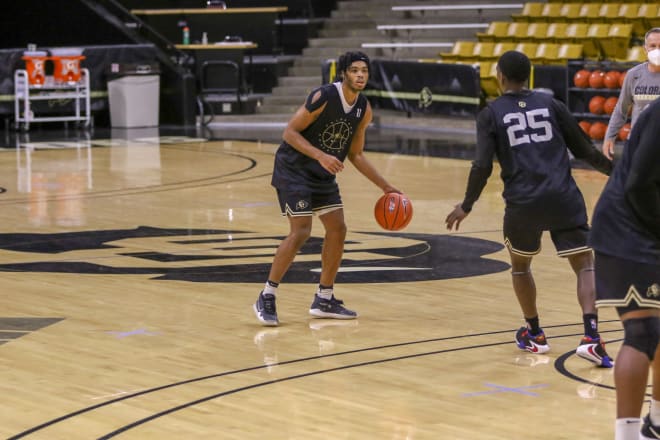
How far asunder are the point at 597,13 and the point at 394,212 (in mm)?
15841

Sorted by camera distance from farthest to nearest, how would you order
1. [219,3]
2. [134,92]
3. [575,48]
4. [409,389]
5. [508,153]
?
[219,3]
[134,92]
[575,48]
[508,153]
[409,389]

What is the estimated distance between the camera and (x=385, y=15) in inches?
1038

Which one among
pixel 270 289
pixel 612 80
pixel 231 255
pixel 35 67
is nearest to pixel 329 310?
pixel 270 289

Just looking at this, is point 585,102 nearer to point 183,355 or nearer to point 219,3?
point 219,3

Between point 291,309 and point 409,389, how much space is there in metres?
2.10

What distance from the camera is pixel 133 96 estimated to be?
23.2 m

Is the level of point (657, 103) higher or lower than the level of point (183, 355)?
higher

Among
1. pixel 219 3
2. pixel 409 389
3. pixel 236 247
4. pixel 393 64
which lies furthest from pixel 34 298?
pixel 219 3

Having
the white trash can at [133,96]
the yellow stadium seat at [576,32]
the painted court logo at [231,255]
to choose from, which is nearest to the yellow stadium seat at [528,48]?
the yellow stadium seat at [576,32]

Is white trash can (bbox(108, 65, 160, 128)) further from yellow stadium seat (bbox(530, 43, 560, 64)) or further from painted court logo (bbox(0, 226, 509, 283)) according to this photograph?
painted court logo (bbox(0, 226, 509, 283))

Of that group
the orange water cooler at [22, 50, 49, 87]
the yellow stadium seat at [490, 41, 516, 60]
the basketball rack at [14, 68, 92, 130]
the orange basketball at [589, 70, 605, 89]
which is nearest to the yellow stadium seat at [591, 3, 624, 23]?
the yellow stadium seat at [490, 41, 516, 60]

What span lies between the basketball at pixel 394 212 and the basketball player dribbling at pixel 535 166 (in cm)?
113

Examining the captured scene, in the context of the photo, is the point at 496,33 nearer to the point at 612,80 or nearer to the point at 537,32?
the point at 537,32

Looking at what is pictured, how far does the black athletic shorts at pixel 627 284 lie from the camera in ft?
15.5
